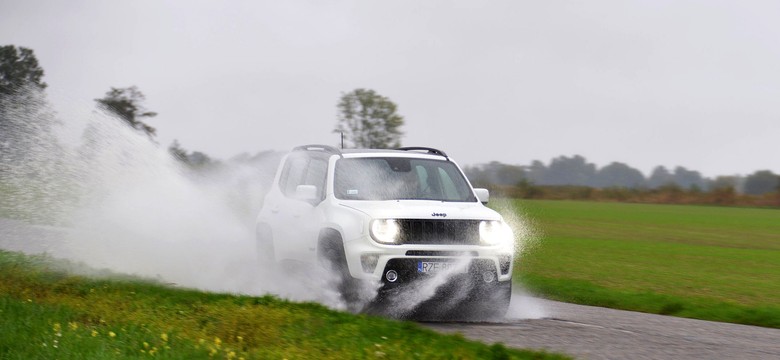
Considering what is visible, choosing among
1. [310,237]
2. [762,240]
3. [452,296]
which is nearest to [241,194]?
[310,237]

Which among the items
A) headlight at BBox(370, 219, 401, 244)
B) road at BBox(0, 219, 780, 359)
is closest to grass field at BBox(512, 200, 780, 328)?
road at BBox(0, 219, 780, 359)

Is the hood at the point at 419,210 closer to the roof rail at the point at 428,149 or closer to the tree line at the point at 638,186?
the roof rail at the point at 428,149

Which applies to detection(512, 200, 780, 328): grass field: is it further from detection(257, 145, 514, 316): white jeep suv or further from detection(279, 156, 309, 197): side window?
detection(279, 156, 309, 197): side window

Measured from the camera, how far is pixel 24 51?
63.6 m

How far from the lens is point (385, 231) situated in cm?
1154

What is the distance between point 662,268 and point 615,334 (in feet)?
42.3

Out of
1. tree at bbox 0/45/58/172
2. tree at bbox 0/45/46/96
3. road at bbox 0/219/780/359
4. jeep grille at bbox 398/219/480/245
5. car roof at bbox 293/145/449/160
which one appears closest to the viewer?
road at bbox 0/219/780/359

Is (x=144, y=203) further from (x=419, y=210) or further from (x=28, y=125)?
(x=419, y=210)

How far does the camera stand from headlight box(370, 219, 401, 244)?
11477 millimetres

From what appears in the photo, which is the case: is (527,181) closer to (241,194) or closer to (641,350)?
(241,194)

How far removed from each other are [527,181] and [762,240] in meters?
46.0

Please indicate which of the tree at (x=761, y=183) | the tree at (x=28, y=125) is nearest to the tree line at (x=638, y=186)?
the tree at (x=761, y=183)

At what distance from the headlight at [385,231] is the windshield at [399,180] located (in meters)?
0.88

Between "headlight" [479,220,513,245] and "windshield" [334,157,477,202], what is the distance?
949 millimetres
